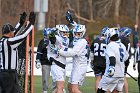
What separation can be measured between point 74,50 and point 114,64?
5.17 feet

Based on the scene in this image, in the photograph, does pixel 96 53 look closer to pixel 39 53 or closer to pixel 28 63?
pixel 39 53

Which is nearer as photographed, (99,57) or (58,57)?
(58,57)

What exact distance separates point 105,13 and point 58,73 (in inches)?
1781

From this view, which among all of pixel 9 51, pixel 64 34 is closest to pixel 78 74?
pixel 64 34

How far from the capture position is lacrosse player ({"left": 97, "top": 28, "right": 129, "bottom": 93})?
14812 mm

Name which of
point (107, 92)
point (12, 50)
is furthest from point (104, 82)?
point (12, 50)

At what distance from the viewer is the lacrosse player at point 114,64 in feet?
48.6

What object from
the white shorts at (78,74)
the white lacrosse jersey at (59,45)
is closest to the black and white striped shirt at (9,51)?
the white lacrosse jersey at (59,45)

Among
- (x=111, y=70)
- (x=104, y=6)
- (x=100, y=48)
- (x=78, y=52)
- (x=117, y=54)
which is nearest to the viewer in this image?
(x=111, y=70)

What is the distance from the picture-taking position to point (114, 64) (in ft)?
48.3

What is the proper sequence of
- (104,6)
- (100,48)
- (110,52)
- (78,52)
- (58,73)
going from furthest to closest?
(104,6) < (100,48) < (78,52) < (58,73) < (110,52)

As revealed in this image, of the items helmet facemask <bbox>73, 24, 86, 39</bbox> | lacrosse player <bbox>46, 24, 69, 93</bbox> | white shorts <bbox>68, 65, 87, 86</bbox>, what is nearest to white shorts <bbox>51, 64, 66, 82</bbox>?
lacrosse player <bbox>46, 24, 69, 93</bbox>

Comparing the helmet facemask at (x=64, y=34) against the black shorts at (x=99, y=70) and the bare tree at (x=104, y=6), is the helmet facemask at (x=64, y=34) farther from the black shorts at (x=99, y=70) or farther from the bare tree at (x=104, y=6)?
the bare tree at (x=104, y=6)

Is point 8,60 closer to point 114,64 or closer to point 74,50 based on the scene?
point 114,64
